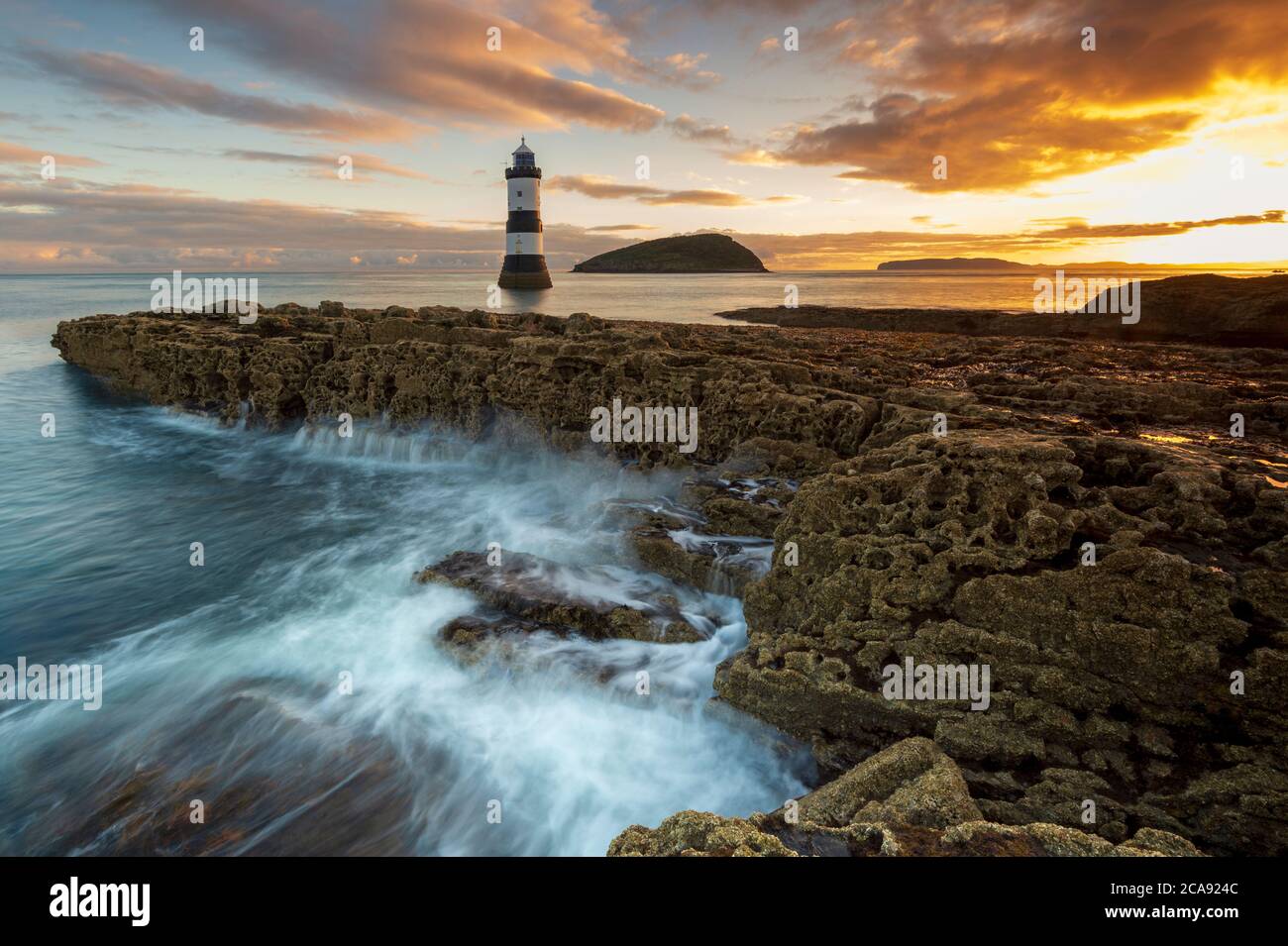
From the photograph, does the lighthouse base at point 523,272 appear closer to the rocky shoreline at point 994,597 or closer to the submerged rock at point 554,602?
the rocky shoreline at point 994,597

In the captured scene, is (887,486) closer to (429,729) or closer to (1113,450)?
(1113,450)

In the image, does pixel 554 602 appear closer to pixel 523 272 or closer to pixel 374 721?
pixel 374 721

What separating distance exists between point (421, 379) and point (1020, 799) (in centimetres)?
1827

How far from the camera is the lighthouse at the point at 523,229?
229 ft

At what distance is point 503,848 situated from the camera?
6242 millimetres

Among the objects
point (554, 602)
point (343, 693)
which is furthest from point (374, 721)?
point (554, 602)

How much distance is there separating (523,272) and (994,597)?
84452 millimetres

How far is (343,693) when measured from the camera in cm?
843

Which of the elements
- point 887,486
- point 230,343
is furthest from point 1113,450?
point 230,343

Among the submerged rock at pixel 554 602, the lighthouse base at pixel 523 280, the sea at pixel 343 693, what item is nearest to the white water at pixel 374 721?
Answer: the sea at pixel 343 693

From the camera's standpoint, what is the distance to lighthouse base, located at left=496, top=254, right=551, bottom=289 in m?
81.2

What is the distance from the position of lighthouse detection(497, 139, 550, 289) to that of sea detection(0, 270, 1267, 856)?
63724 millimetres

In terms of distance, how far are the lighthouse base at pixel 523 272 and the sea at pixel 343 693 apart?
7105 cm
